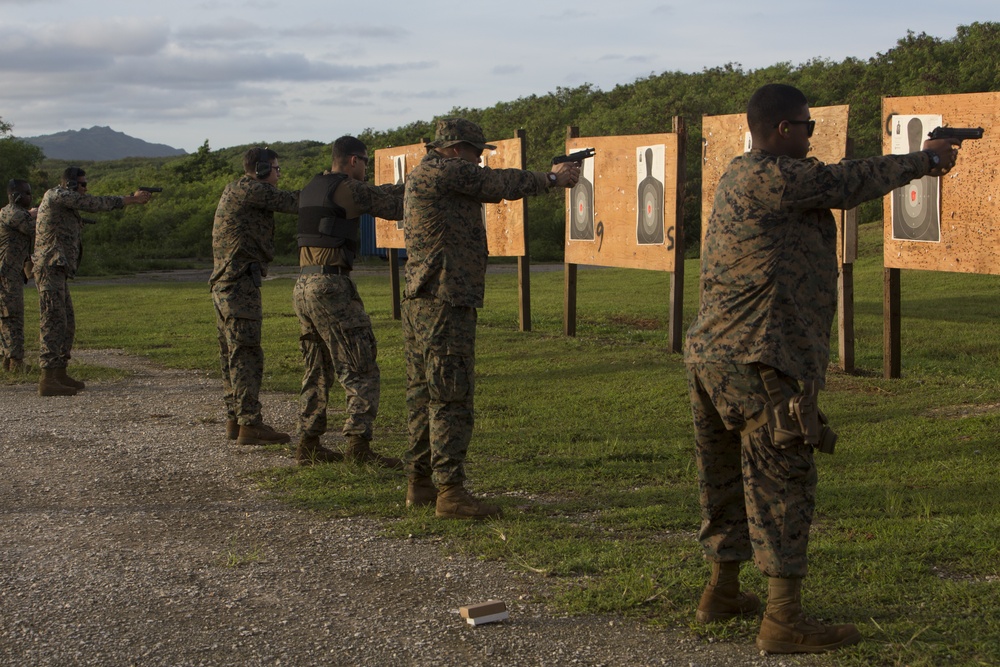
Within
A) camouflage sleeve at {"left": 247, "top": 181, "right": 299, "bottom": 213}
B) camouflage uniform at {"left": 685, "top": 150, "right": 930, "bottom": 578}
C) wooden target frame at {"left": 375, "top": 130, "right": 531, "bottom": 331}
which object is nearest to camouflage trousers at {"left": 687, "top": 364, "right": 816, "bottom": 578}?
camouflage uniform at {"left": 685, "top": 150, "right": 930, "bottom": 578}

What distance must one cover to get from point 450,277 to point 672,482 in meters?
1.90

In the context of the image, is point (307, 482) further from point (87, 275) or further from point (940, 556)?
point (87, 275)

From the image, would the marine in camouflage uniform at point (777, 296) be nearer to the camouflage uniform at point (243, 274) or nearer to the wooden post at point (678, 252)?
the camouflage uniform at point (243, 274)

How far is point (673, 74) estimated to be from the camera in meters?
47.2

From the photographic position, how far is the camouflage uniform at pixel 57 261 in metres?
10.5

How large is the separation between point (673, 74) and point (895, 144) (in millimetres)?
39280

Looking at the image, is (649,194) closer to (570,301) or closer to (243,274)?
(570,301)

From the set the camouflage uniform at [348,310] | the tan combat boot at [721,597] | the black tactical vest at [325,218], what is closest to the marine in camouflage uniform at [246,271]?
the black tactical vest at [325,218]

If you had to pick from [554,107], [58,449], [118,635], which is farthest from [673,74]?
[118,635]

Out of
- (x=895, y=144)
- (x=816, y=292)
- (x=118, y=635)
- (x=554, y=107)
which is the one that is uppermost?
(x=554, y=107)

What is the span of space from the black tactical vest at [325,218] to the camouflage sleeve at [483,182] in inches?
51.3

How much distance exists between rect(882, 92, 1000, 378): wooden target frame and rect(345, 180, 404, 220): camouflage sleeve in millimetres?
4459

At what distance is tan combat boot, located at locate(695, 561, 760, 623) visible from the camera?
4.22 meters

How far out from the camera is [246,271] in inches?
312
